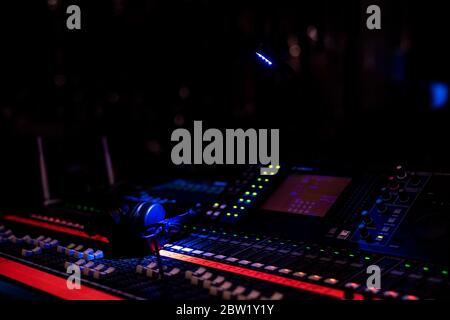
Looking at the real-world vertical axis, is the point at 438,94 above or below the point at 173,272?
above

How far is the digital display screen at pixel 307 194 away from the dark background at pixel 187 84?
119 mm

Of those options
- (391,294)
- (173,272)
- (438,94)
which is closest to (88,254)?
(173,272)

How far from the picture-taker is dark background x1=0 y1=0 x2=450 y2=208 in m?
2.09

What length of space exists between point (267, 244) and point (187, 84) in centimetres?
260

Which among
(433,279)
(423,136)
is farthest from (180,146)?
(423,136)

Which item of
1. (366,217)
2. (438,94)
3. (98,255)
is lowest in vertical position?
(98,255)

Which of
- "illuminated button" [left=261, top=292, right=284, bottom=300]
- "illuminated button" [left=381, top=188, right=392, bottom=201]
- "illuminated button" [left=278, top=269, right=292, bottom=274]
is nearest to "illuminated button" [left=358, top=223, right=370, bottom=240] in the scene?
"illuminated button" [left=381, top=188, right=392, bottom=201]

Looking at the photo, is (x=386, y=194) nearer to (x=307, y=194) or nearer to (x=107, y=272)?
(x=307, y=194)

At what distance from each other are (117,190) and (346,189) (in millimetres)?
868

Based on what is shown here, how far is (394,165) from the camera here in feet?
4.37

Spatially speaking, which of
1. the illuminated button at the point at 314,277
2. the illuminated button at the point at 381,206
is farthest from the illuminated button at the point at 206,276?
the illuminated button at the point at 381,206

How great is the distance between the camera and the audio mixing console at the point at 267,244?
97 cm

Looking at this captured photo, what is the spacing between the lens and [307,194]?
1366mm

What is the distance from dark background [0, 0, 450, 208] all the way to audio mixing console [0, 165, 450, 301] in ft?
0.67
